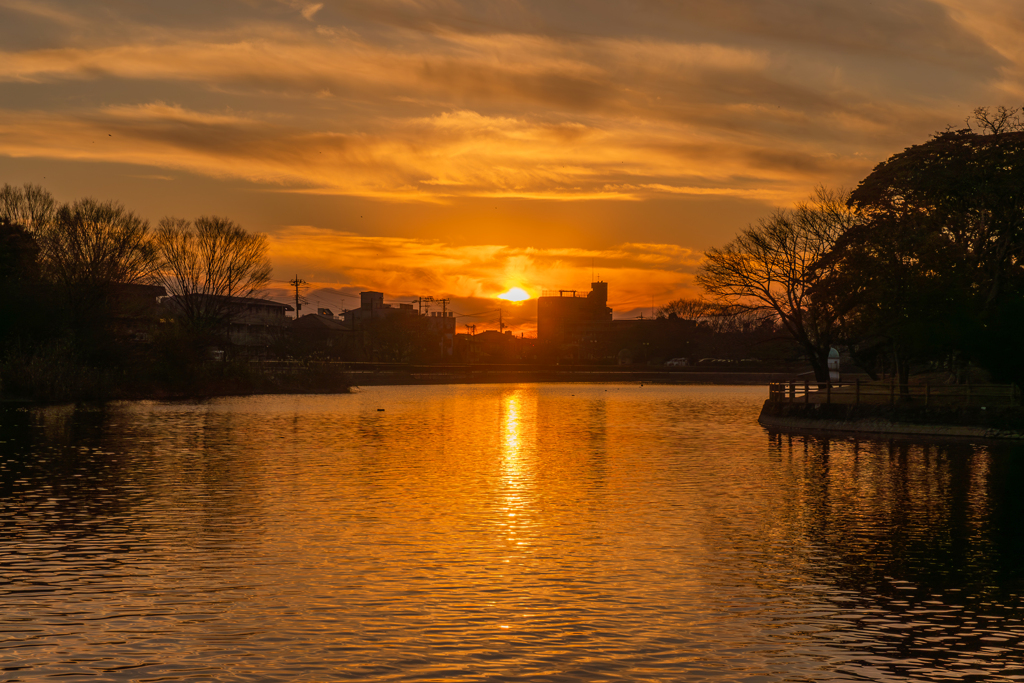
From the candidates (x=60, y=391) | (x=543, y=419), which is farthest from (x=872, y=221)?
(x=60, y=391)

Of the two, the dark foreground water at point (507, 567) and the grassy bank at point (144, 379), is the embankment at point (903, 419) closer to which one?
the dark foreground water at point (507, 567)

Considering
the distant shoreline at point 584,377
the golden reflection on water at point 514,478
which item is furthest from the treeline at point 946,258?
the distant shoreline at point 584,377

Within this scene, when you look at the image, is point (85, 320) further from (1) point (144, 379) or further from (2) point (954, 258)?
(2) point (954, 258)

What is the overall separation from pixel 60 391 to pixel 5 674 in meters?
61.8

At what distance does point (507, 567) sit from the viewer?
52.3ft

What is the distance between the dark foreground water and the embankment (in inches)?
326

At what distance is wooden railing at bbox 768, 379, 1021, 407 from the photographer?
145 feet

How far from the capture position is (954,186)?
160 ft

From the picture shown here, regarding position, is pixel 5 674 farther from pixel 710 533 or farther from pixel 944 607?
pixel 710 533

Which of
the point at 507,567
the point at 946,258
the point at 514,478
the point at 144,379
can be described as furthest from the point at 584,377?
the point at 507,567

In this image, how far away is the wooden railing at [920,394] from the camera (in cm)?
4425

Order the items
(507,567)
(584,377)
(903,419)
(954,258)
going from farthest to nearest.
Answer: (584,377), (954,258), (903,419), (507,567)

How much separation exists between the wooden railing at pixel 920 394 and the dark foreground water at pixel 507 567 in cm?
1009

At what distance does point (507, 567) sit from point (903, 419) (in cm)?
3500
